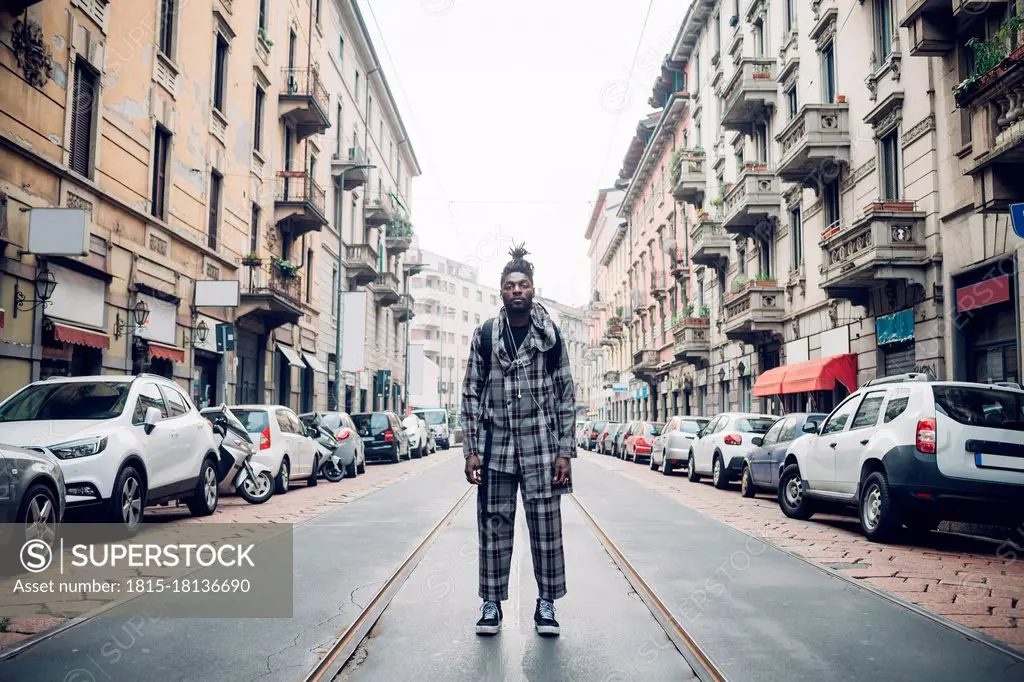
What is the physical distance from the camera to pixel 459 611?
5.75m

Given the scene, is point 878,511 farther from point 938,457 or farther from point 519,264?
point 519,264

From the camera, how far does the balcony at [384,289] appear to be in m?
45.9

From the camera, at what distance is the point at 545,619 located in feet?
16.8

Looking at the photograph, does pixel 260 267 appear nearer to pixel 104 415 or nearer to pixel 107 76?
pixel 107 76

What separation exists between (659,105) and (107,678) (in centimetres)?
4671

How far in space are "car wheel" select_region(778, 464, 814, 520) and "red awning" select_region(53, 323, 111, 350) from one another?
11.1 meters

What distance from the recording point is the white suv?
28.6 ft

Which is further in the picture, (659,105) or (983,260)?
(659,105)

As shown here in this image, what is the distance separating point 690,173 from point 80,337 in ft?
81.9

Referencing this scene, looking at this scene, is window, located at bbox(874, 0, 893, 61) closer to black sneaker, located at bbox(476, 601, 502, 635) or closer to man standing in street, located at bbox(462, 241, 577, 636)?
man standing in street, located at bbox(462, 241, 577, 636)

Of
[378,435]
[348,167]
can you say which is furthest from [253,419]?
[348,167]

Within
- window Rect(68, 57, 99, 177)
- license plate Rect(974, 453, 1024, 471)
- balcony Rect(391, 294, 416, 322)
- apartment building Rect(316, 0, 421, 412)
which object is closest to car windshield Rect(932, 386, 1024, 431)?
license plate Rect(974, 453, 1024, 471)

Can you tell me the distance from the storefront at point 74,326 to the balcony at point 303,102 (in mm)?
13769

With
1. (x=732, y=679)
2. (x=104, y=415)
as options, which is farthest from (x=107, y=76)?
(x=732, y=679)
